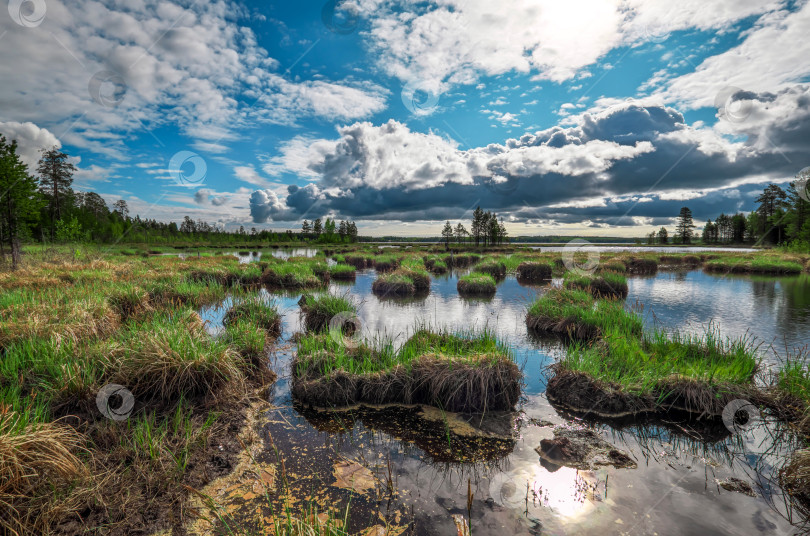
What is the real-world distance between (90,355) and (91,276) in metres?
14.4

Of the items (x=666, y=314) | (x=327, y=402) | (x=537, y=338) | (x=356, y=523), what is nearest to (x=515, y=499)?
(x=356, y=523)

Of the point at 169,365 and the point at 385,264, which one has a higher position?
the point at 169,365

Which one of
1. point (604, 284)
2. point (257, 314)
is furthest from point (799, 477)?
point (604, 284)

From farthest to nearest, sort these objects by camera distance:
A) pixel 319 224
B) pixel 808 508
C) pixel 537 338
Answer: pixel 319 224 → pixel 537 338 → pixel 808 508

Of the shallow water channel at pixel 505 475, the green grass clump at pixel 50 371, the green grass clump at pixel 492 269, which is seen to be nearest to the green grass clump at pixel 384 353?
the shallow water channel at pixel 505 475

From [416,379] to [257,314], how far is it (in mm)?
7891

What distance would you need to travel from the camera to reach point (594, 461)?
17.9 ft

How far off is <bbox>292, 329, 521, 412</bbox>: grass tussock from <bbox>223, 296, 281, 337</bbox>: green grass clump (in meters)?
4.90

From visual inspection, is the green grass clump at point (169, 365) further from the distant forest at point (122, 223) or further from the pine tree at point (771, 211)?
the pine tree at point (771, 211)

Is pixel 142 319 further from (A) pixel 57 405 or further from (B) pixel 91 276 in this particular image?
(B) pixel 91 276

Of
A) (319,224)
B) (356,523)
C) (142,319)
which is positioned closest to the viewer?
(356,523)

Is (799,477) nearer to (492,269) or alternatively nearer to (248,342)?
(248,342)

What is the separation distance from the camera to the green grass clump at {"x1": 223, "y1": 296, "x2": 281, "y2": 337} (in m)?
12.5

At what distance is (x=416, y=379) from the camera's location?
298 inches
